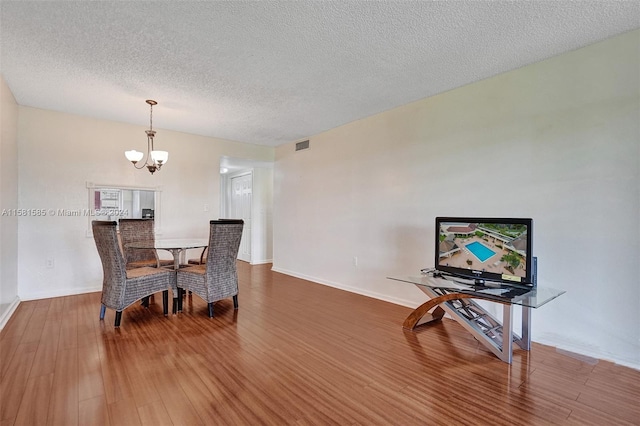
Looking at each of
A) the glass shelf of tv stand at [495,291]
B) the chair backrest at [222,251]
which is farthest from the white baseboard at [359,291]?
the chair backrest at [222,251]

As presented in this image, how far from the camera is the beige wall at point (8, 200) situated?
3.02m

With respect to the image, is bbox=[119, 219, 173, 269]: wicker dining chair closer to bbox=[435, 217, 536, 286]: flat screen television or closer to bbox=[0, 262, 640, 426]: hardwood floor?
bbox=[0, 262, 640, 426]: hardwood floor

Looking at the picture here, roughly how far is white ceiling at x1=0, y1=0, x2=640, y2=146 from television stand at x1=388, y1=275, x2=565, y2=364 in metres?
1.96

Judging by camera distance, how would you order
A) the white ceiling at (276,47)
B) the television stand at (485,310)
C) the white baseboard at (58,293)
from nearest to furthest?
the white ceiling at (276,47), the television stand at (485,310), the white baseboard at (58,293)

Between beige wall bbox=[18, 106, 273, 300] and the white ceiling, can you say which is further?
beige wall bbox=[18, 106, 273, 300]

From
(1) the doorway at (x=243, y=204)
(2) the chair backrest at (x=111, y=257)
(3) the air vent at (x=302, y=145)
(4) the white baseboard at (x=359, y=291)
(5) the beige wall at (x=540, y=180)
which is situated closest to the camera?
(5) the beige wall at (x=540, y=180)

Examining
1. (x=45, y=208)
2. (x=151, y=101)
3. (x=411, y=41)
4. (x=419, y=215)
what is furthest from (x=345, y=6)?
(x=45, y=208)

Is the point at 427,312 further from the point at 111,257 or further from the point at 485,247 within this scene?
the point at 111,257

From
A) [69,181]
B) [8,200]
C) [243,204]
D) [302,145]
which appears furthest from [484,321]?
[243,204]

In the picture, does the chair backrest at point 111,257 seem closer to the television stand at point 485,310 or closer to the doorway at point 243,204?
the television stand at point 485,310

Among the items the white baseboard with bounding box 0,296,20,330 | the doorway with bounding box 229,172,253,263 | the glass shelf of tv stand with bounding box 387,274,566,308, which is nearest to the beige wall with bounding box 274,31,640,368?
the glass shelf of tv stand with bounding box 387,274,566,308

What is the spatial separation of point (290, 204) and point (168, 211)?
2.06m

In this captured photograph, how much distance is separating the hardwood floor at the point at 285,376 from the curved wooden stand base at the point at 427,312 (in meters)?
0.11

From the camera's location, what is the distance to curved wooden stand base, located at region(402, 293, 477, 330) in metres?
2.50
